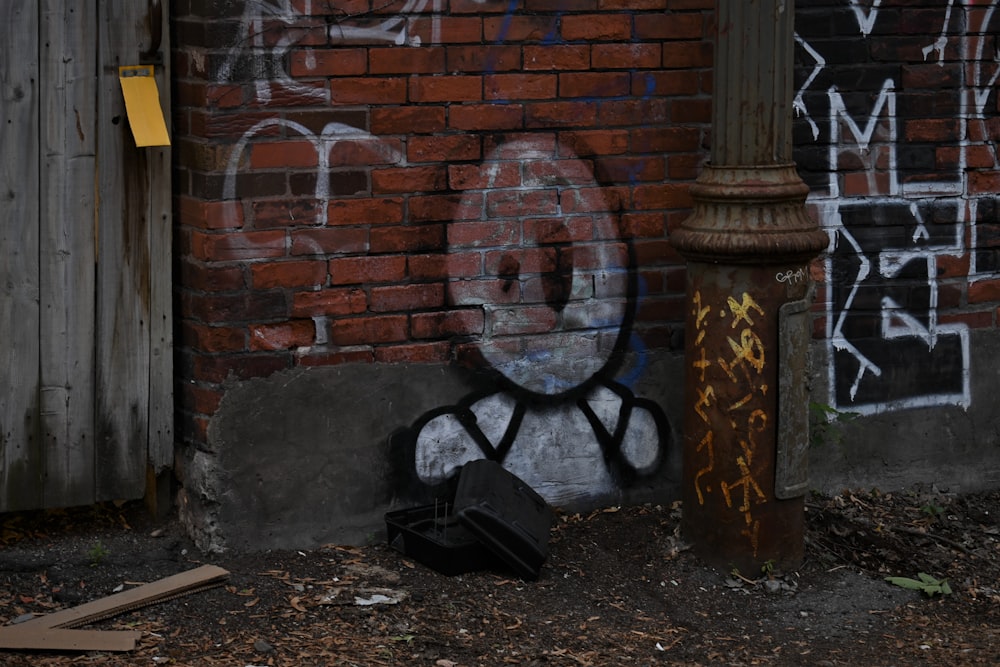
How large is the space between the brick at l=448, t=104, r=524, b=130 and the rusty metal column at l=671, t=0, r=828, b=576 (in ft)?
2.27

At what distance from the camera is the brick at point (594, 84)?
4.58 metres

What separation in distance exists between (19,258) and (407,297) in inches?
48.9

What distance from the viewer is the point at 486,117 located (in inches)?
177

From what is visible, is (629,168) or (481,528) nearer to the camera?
(481,528)

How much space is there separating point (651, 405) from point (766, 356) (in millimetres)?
762

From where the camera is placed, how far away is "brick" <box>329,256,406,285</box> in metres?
4.35

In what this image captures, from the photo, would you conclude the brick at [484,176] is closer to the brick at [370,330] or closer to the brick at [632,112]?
the brick at [632,112]

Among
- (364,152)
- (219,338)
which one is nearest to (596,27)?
(364,152)

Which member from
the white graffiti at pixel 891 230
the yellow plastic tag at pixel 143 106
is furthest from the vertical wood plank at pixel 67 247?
the white graffiti at pixel 891 230

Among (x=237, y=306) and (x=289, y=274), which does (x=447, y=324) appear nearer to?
(x=289, y=274)

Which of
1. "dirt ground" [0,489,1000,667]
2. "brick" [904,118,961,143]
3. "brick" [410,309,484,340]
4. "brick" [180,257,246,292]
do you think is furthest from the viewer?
"brick" [904,118,961,143]

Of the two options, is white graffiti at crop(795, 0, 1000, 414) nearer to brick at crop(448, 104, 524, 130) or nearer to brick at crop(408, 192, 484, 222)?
brick at crop(448, 104, 524, 130)

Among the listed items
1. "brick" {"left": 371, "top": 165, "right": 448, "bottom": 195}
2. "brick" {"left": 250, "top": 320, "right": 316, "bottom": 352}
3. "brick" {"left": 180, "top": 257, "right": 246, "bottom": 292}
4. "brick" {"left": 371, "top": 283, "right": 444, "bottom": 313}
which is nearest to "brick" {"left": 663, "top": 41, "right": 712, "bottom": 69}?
"brick" {"left": 371, "top": 165, "right": 448, "bottom": 195}

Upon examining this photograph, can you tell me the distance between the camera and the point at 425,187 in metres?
4.43
